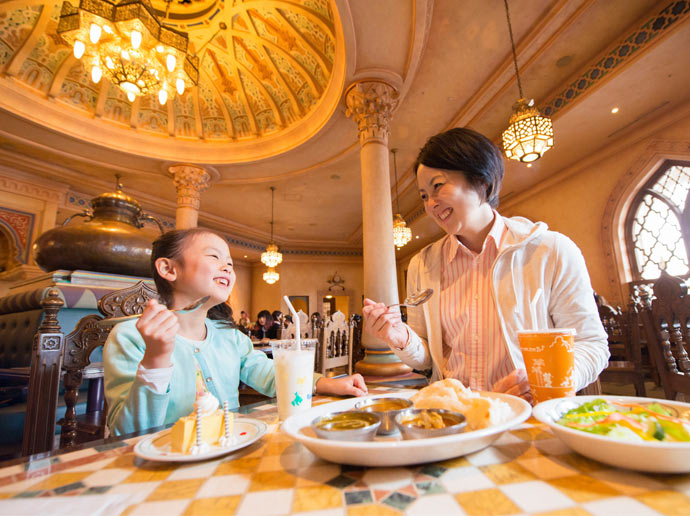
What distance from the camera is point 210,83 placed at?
6.75 metres

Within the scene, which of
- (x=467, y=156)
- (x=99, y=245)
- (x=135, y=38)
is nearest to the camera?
(x=467, y=156)

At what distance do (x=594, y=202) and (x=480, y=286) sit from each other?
6848 millimetres

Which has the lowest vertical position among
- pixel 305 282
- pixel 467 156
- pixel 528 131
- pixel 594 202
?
pixel 467 156

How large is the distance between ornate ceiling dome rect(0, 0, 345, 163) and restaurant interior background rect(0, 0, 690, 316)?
3 cm

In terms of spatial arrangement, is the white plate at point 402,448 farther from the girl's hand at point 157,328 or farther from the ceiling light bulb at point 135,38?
the ceiling light bulb at point 135,38

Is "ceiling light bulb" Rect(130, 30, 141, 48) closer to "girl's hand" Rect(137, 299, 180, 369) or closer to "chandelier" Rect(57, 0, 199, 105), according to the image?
"chandelier" Rect(57, 0, 199, 105)

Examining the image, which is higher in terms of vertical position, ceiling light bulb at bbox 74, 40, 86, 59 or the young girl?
ceiling light bulb at bbox 74, 40, 86, 59

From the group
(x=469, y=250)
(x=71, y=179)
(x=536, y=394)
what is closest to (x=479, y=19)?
(x=469, y=250)

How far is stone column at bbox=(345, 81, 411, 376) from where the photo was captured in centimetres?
428

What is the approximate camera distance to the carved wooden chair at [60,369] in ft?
4.09

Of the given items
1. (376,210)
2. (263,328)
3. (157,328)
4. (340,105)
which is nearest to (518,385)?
(157,328)

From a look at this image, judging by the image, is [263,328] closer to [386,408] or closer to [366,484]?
[386,408]

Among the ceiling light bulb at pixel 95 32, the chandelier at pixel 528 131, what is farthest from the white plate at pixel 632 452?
the ceiling light bulb at pixel 95 32

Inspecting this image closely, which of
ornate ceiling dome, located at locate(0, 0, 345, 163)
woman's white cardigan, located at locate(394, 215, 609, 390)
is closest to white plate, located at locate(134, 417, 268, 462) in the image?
woman's white cardigan, located at locate(394, 215, 609, 390)
